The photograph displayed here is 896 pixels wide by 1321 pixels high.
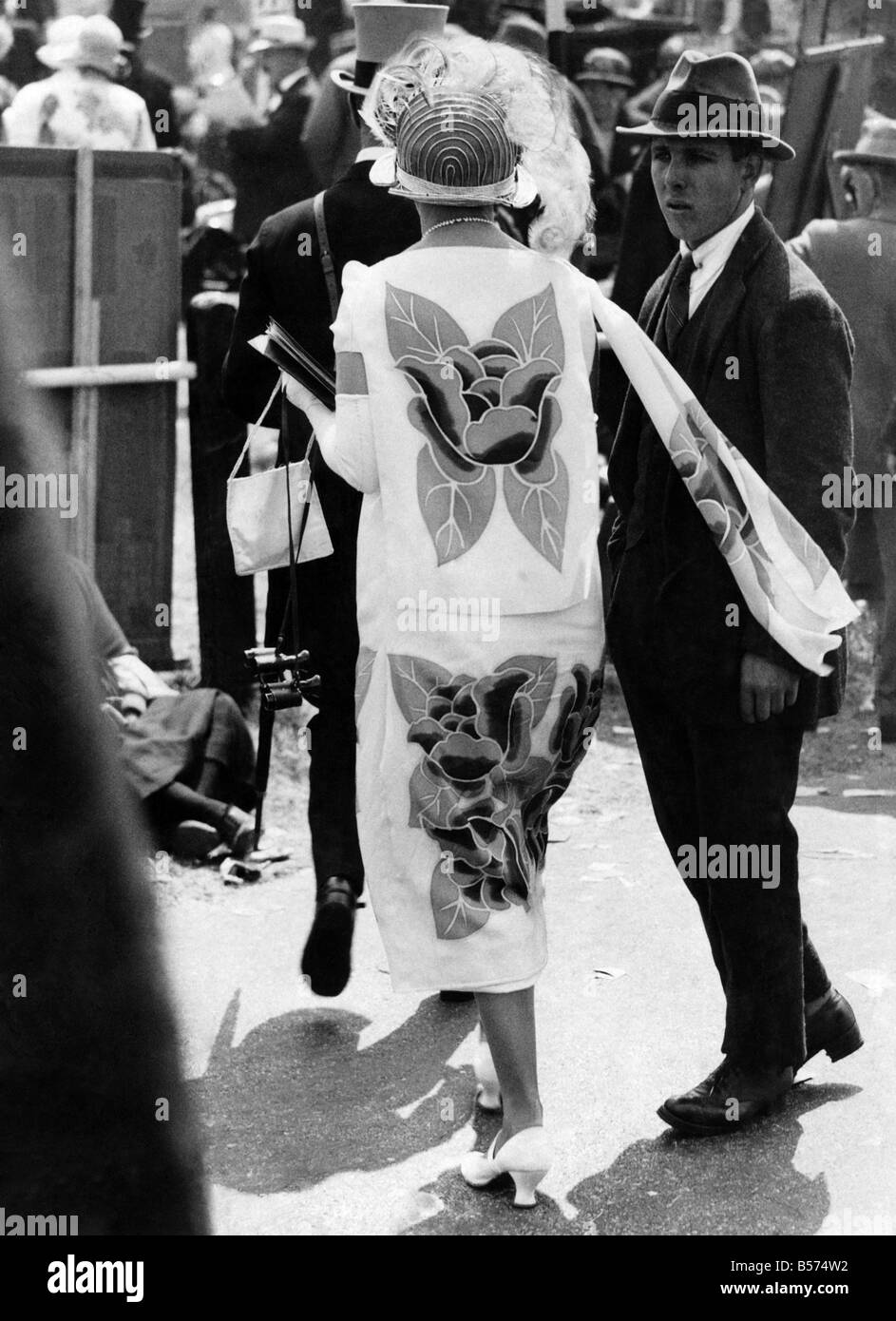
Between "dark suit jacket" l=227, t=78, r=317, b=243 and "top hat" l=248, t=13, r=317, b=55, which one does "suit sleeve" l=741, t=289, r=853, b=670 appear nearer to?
"dark suit jacket" l=227, t=78, r=317, b=243

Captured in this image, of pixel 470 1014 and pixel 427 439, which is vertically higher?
pixel 427 439

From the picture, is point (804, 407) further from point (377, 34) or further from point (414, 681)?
point (377, 34)

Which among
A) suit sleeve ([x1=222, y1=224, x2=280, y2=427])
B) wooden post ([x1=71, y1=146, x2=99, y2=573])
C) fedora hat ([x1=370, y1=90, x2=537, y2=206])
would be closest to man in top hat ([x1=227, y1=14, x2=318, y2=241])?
wooden post ([x1=71, y1=146, x2=99, y2=573])

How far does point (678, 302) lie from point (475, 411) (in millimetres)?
660

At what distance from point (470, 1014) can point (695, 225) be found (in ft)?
6.52

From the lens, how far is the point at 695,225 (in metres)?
3.59

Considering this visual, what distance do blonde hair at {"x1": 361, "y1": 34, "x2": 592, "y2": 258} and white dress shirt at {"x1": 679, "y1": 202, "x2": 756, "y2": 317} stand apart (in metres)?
0.26

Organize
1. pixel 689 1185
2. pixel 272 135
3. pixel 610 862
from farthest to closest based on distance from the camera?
pixel 272 135 < pixel 610 862 < pixel 689 1185

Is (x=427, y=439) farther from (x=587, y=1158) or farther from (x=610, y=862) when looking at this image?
(x=610, y=862)

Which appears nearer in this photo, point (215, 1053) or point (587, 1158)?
point (587, 1158)

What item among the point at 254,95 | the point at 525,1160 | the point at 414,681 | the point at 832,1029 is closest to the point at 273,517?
the point at 414,681

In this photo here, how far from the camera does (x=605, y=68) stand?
38.3 ft
